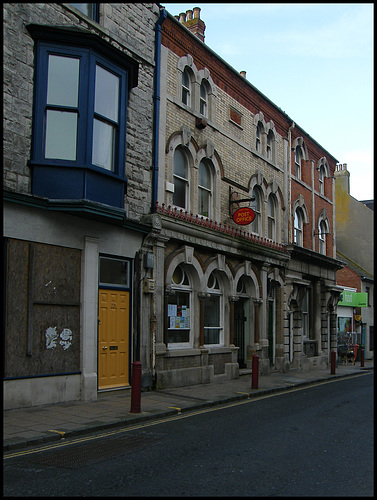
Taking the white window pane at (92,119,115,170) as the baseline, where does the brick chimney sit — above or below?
above

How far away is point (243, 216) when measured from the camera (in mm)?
18016

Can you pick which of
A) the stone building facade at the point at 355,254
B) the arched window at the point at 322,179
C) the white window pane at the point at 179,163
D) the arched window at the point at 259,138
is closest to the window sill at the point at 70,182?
the white window pane at the point at 179,163

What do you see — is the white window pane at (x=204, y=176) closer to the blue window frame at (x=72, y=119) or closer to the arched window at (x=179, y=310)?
the arched window at (x=179, y=310)

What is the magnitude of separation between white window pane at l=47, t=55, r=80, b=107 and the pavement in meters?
6.51

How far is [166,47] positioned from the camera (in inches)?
615

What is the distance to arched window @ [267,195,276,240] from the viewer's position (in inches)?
869

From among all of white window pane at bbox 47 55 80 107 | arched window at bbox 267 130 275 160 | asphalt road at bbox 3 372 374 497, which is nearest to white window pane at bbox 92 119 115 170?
white window pane at bbox 47 55 80 107

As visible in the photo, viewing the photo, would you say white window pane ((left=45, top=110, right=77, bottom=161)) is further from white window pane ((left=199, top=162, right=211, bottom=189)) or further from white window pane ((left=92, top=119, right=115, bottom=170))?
white window pane ((left=199, top=162, right=211, bottom=189))

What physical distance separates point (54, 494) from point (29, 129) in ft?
26.0

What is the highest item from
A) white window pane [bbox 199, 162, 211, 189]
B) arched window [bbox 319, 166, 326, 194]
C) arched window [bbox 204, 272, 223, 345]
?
arched window [bbox 319, 166, 326, 194]

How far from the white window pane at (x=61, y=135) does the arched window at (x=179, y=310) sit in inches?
209

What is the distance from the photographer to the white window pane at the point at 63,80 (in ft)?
37.9

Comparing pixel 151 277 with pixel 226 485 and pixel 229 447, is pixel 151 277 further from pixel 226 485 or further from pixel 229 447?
pixel 226 485

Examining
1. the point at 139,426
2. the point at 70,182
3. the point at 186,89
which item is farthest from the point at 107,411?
the point at 186,89
